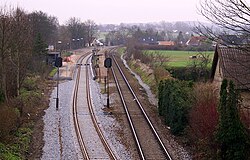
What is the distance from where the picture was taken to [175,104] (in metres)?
22.9

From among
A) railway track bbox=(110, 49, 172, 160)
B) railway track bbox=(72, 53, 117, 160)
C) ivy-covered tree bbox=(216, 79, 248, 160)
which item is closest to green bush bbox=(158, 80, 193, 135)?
railway track bbox=(110, 49, 172, 160)

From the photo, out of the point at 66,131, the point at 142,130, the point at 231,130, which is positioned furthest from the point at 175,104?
the point at 231,130

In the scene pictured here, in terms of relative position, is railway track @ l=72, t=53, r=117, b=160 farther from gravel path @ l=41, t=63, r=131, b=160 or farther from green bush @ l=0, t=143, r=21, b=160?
green bush @ l=0, t=143, r=21, b=160

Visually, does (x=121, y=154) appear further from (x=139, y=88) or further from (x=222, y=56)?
(x=139, y=88)

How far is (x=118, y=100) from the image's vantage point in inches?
1359

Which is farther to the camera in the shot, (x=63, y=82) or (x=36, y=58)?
(x=36, y=58)

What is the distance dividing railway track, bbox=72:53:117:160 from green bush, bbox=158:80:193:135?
385 cm

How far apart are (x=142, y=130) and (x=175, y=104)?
250 cm

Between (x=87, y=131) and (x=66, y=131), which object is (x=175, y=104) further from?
(x=66, y=131)

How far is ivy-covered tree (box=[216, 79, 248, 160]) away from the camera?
16031 mm

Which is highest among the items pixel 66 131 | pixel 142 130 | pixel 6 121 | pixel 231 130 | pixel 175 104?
pixel 231 130

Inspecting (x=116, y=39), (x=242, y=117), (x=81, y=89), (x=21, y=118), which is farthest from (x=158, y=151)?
(x=116, y=39)

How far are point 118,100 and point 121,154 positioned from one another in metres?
15.1

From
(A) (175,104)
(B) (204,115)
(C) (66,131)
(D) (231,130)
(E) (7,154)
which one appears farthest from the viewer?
(C) (66,131)
